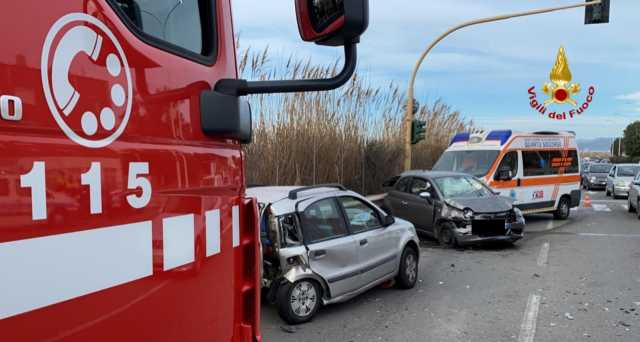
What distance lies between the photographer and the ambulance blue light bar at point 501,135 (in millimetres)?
12547

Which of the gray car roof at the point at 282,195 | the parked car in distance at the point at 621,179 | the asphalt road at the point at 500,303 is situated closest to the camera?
the asphalt road at the point at 500,303

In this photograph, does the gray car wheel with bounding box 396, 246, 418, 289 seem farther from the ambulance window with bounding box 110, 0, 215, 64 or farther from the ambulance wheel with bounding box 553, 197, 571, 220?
the ambulance wheel with bounding box 553, 197, 571, 220

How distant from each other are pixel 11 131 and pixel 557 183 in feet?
47.2

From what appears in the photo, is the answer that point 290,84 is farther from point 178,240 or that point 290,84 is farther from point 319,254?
point 319,254

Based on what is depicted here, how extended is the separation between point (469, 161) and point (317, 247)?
8.64 metres

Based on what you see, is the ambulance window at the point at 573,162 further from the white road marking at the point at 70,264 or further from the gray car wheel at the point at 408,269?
the white road marking at the point at 70,264

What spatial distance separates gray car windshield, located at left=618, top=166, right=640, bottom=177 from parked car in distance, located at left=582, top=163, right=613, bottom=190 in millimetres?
4734

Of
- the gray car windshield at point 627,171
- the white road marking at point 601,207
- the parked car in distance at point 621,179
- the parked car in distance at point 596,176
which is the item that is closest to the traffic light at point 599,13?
the white road marking at point 601,207

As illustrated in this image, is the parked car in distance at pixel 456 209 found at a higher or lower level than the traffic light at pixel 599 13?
lower

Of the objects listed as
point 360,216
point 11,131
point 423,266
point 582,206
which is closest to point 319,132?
point 423,266

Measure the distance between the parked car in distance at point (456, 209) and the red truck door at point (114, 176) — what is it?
776 centimetres

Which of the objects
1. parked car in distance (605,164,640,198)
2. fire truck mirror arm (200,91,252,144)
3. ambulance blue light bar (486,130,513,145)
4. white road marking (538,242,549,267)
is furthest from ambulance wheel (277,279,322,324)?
parked car in distance (605,164,640,198)

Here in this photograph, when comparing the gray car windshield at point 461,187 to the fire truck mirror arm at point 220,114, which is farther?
the gray car windshield at point 461,187

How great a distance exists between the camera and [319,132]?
11.5 meters
